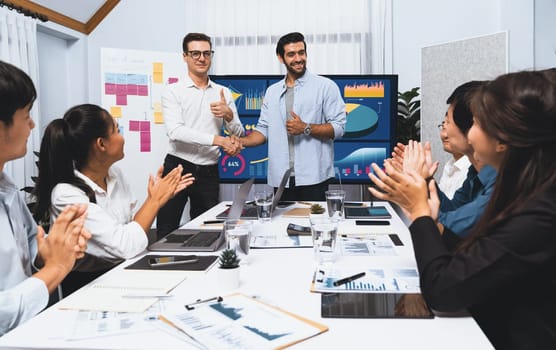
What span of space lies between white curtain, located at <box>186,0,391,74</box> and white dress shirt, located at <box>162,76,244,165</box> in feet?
4.05

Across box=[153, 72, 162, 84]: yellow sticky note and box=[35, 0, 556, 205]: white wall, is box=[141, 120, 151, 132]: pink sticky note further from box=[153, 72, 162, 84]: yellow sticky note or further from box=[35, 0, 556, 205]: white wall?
box=[35, 0, 556, 205]: white wall

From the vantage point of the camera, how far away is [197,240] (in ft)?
5.45

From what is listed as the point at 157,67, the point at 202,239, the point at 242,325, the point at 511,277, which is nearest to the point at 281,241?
the point at 202,239

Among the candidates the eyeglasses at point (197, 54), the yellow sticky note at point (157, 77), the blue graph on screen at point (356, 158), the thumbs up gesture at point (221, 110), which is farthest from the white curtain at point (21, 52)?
the blue graph on screen at point (356, 158)

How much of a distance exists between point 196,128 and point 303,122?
888 mm

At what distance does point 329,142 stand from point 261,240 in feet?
4.90

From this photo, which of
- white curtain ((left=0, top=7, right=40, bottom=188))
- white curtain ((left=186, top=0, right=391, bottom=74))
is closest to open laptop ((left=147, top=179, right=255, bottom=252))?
white curtain ((left=0, top=7, right=40, bottom=188))

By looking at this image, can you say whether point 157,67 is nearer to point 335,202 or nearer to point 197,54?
point 197,54

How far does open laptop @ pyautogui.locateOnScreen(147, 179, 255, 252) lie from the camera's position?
1.55m

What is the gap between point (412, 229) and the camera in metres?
1.11

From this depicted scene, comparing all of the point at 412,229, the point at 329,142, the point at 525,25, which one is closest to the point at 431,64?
the point at 525,25

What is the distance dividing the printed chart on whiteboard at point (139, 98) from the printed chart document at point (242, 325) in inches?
143

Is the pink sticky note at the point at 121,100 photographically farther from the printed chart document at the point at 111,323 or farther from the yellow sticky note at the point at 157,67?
the printed chart document at the point at 111,323

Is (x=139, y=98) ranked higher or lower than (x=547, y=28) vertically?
lower
